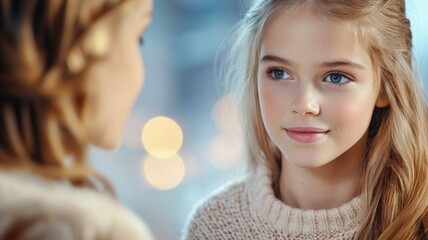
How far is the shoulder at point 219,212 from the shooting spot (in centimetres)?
143

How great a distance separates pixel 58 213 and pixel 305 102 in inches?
23.3

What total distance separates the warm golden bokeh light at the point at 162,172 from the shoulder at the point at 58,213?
187 cm

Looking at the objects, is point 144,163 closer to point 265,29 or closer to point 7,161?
point 265,29

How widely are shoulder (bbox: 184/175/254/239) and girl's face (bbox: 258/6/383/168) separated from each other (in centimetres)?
19

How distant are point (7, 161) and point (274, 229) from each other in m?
0.70

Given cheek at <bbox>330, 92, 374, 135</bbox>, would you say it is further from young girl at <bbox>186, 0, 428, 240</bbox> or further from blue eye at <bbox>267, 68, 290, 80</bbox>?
blue eye at <bbox>267, 68, 290, 80</bbox>

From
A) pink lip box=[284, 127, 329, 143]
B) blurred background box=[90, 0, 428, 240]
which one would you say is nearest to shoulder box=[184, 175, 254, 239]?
pink lip box=[284, 127, 329, 143]

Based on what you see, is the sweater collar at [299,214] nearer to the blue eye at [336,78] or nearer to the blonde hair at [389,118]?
the blonde hair at [389,118]

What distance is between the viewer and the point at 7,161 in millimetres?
771

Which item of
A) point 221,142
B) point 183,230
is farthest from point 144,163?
point 183,230

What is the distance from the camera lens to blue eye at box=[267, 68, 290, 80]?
1289 millimetres

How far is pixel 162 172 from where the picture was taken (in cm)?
269

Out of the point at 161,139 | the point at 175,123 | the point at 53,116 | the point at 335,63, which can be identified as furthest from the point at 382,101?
the point at 175,123

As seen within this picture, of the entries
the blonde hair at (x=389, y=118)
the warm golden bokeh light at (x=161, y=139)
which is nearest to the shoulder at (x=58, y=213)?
the blonde hair at (x=389, y=118)
